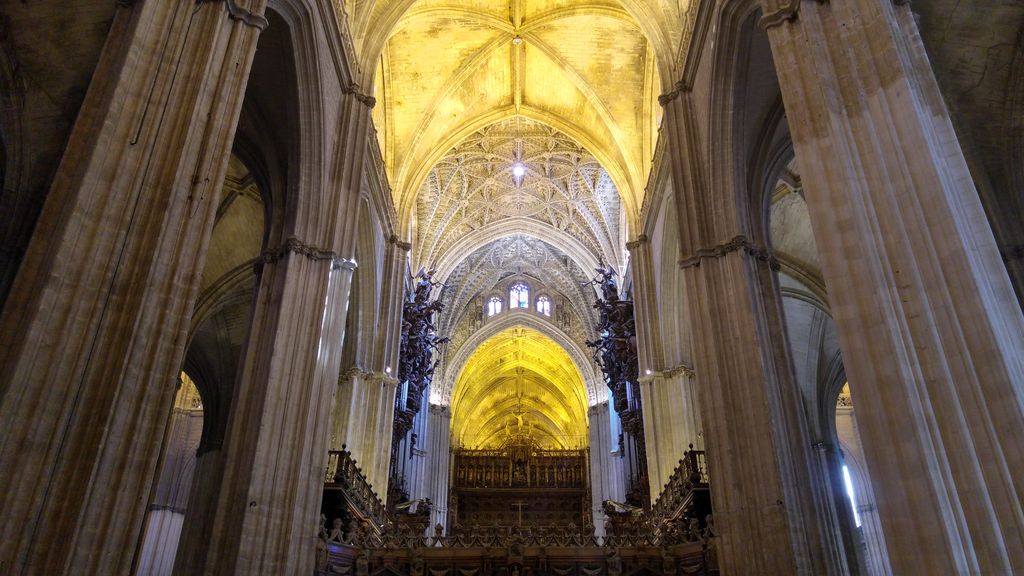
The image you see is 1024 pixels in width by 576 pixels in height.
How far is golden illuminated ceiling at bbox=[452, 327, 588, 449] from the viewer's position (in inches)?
1309

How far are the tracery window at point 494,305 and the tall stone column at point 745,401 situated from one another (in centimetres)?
1994

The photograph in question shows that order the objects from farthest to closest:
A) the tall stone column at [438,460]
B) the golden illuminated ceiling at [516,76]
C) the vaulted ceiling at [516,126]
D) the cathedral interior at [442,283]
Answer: the tall stone column at [438,460] → the golden illuminated ceiling at [516,76] → the vaulted ceiling at [516,126] → the cathedral interior at [442,283]

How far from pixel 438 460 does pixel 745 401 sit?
70.0ft

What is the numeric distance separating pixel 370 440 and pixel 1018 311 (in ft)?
44.5

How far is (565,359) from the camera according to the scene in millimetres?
33344

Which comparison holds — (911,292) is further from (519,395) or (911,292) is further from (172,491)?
(519,395)

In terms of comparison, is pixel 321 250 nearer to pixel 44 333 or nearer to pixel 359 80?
→ pixel 359 80

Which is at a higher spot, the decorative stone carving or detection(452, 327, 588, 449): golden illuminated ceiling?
the decorative stone carving

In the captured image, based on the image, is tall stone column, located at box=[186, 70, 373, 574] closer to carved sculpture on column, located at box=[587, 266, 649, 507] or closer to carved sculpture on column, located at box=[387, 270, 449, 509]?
carved sculpture on column, located at box=[387, 270, 449, 509]

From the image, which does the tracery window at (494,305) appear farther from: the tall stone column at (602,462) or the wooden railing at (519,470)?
the wooden railing at (519,470)

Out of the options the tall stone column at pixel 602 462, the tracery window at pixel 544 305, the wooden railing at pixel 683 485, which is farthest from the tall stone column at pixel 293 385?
the tracery window at pixel 544 305

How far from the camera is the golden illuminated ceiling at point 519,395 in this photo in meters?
33.2

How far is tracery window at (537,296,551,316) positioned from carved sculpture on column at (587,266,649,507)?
1020 cm

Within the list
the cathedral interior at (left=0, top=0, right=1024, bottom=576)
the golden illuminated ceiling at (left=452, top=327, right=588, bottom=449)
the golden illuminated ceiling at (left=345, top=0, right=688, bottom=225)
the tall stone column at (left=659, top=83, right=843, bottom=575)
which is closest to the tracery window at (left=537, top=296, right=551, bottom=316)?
the golden illuminated ceiling at (left=452, top=327, right=588, bottom=449)
